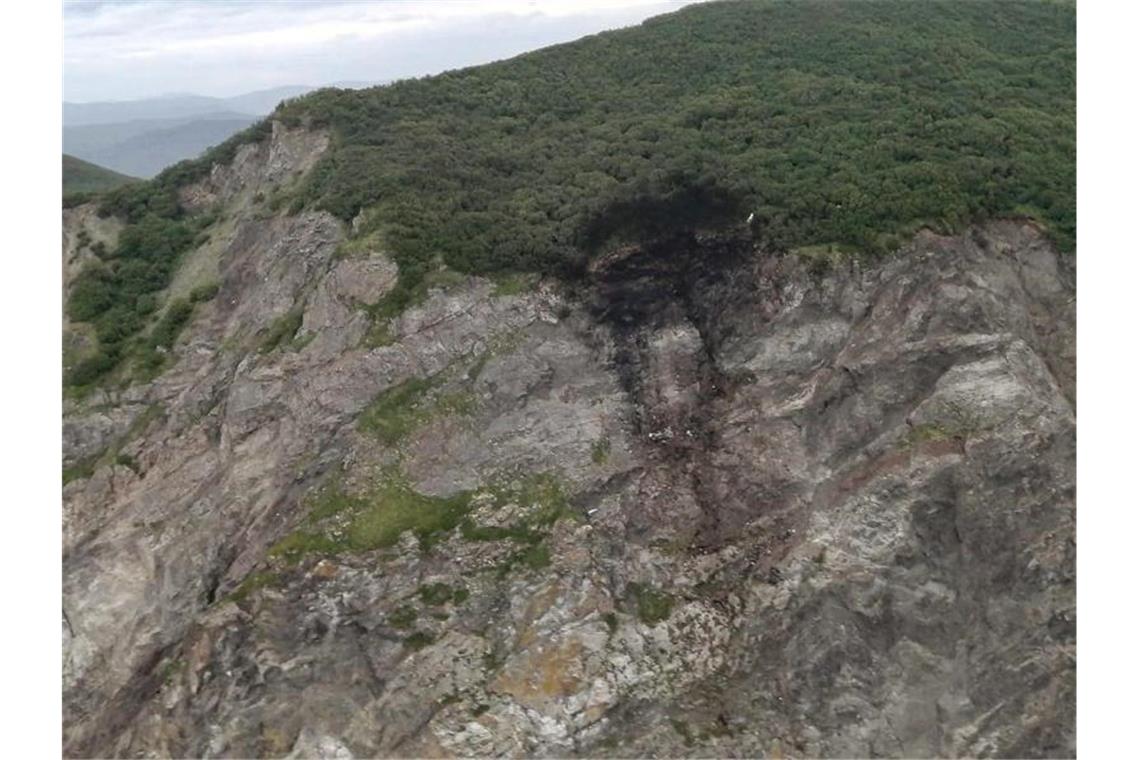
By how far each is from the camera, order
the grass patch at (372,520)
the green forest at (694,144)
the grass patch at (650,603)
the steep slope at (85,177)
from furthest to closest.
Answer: the steep slope at (85,177), the green forest at (694,144), the grass patch at (372,520), the grass patch at (650,603)

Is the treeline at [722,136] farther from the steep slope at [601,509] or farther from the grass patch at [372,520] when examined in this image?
the grass patch at [372,520]

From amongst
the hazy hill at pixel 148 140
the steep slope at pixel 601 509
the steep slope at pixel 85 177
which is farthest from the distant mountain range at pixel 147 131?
the steep slope at pixel 601 509

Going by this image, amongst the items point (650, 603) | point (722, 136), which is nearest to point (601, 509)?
A: point (650, 603)

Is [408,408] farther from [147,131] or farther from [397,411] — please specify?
→ [147,131]

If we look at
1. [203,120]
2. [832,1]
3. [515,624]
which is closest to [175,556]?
[515,624]

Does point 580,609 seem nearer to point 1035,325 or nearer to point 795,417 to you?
point 795,417
